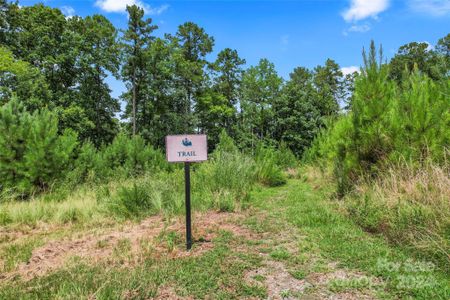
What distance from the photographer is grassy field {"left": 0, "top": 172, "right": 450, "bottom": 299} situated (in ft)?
7.98

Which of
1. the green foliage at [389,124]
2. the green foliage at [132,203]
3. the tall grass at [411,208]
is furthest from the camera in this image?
the green foliage at [132,203]

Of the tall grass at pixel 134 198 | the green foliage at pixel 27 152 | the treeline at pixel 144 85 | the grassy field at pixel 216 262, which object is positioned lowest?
the grassy field at pixel 216 262

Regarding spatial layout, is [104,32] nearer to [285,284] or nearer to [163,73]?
[163,73]

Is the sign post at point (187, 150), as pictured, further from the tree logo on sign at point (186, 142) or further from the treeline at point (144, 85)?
the treeline at point (144, 85)

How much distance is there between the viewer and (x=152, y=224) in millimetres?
4727

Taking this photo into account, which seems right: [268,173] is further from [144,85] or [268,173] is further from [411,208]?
[144,85]

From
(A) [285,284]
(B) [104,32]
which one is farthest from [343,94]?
(A) [285,284]

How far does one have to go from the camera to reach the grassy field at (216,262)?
95.8 inches

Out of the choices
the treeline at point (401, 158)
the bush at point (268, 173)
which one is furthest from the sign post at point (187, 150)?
the bush at point (268, 173)

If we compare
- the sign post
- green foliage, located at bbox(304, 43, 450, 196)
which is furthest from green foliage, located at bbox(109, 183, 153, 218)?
green foliage, located at bbox(304, 43, 450, 196)

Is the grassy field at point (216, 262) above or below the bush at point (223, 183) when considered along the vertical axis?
below

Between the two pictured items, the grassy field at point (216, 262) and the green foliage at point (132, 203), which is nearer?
the grassy field at point (216, 262)

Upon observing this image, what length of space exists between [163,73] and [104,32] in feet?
20.8

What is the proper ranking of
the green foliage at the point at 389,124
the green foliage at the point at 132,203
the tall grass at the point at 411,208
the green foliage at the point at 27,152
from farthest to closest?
the green foliage at the point at 27,152
the green foliage at the point at 132,203
the green foliage at the point at 389,124
the tall grass at the point at 411,208
